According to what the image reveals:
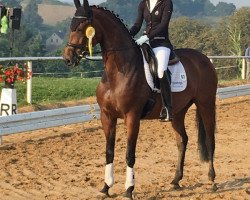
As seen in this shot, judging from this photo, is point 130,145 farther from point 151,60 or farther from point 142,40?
point 142,40

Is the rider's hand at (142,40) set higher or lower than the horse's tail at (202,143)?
higher

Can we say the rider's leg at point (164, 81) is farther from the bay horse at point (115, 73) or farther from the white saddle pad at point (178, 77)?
the white saddle pad at point (178, 77)

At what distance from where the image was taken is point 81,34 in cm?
726

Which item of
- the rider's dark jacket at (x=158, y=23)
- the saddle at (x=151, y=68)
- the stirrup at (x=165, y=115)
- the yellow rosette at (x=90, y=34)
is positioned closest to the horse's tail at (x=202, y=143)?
the stirrup at (x=165, y=115)

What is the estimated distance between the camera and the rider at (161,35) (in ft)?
26.1

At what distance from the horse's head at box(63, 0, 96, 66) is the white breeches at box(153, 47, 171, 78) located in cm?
108

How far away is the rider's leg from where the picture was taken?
7863mm

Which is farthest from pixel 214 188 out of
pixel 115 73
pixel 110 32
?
pixel 110 32

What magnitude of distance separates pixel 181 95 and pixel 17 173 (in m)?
2.85

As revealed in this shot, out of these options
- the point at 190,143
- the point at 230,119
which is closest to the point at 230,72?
the point at 230,119

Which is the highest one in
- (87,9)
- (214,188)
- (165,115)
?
(87,9)

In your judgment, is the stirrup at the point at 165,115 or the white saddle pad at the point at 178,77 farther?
the white saddle pad at the point at 178,77

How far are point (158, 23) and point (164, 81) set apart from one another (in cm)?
85

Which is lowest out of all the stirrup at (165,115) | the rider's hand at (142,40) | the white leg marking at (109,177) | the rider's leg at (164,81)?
the white leg marking at (109,177)
